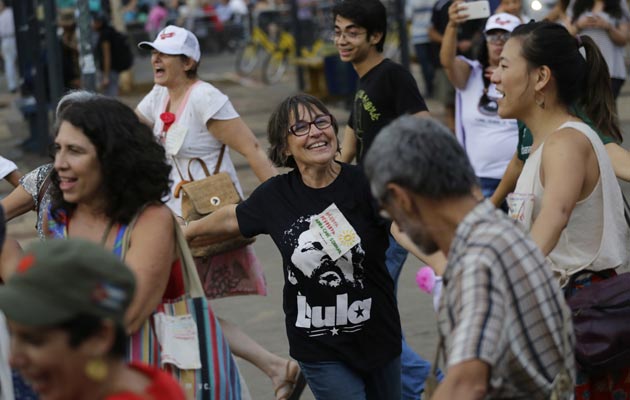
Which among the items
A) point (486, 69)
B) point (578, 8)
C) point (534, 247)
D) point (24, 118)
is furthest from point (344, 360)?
point (24, 118)

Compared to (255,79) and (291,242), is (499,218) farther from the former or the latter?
(255,79)

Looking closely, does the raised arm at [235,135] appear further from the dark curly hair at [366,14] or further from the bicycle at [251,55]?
the bicycle at [251,55]

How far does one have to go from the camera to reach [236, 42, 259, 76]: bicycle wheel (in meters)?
23.6

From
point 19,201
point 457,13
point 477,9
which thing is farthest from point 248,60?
point 19,201

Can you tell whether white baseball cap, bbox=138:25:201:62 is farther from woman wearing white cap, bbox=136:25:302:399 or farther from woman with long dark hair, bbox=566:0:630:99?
woman with long dark hair, bbox=566:0:630:99

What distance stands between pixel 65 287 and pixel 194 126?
3.80 meters

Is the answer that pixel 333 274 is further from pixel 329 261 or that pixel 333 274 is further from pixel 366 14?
pixel 366 14

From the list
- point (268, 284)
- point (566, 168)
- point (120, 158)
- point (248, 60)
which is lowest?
point (248, 60)

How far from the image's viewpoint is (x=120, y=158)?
145 inches

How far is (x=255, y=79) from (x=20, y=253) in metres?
19.3

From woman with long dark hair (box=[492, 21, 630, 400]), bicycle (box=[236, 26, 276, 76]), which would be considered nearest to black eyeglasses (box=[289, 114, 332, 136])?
woman with long dark hair (box=[492, 21, 630, 400])

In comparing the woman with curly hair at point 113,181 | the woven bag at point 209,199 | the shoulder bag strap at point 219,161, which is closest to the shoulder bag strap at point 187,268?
the woman with curly hair at point 113,181

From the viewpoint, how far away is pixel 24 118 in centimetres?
1513

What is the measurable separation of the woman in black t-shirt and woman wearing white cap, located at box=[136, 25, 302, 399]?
1137 millimetres
